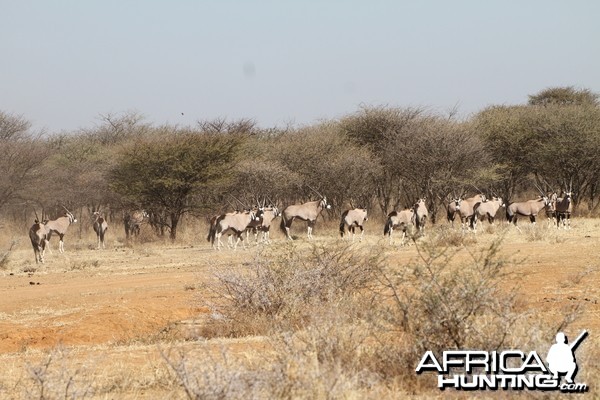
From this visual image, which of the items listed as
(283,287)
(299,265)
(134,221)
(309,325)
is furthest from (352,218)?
(309,325)

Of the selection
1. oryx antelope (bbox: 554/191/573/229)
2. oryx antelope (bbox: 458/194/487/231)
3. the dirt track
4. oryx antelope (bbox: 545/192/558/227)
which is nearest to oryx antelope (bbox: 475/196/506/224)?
oryx antelope (bbox: 458/194/487/231)

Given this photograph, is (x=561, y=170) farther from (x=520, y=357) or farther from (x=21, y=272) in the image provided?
(x=520, y=357)

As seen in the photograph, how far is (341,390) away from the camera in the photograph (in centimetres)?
572

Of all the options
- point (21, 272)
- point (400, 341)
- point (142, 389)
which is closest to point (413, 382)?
point (400, 341)

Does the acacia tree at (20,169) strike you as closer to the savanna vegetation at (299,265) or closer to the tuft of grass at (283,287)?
the savanna vegetation at (299,265)

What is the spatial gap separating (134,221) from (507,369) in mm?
30860

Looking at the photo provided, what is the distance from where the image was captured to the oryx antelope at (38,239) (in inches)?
1009

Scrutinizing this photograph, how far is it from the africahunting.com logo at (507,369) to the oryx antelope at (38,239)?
2043 centimetres

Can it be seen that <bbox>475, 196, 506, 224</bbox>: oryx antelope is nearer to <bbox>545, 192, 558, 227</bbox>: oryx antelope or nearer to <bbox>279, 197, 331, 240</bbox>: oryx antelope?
<bbox>545, 192, 558, 227</bbox>: oryx antelope

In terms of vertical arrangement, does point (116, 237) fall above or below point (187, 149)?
below

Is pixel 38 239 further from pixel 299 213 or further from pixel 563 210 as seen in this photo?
pixel 563 210

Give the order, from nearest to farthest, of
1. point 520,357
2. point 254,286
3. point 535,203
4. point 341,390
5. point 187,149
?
point 341,390 < point 520,357 < point 254,286 < point 535,203 < point 187,149

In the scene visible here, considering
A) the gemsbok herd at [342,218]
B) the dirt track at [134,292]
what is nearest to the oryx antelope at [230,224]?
the gemsbok herd at [342,218]

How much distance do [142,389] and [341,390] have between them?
5.41 feet
